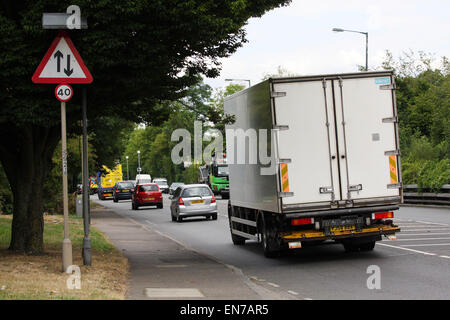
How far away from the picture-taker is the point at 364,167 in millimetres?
13242

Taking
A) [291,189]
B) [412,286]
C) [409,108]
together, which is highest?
[409,108]

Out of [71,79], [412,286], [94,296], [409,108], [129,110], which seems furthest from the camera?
[409,108]

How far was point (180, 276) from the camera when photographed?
1187 centimetres

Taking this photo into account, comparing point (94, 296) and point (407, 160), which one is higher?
point (407, 160)

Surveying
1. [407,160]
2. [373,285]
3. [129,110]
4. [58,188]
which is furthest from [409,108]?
[373,285]

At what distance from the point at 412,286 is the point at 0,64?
24.4 ft

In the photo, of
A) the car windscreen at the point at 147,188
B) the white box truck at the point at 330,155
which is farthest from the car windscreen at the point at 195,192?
the white box truck at the point at 330,155

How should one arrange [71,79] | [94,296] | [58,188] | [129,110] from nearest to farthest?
1. [94,296]
2. [71,79]
3. [129,110]
4. [58,188]

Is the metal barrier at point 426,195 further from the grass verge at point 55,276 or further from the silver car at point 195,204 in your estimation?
the grass verge at point 55,276

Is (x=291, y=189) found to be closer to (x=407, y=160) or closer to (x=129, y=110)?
(x=129, y=110)

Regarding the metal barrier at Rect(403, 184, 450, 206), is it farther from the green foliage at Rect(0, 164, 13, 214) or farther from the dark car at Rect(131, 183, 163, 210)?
the green foliage at Rect(0, 164, 13, 214)

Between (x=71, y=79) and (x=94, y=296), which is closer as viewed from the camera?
(x=94, y=296)

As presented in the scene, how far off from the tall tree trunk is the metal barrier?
68.9 ft

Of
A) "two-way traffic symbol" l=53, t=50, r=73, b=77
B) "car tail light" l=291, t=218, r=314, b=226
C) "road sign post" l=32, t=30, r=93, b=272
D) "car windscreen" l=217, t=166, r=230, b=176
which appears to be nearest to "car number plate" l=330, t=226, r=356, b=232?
"car tail light" l=291, t=218, r=314, b=226
